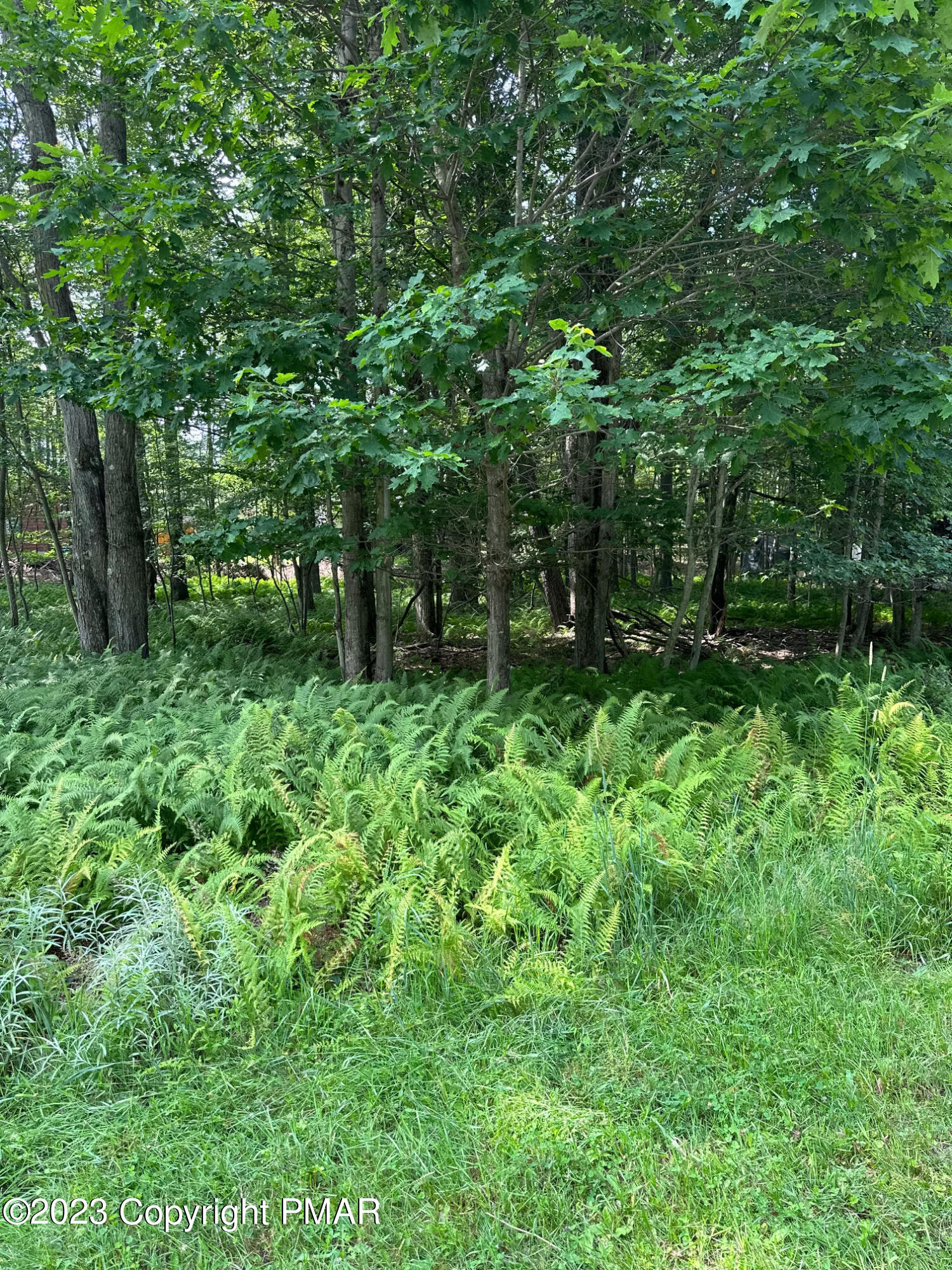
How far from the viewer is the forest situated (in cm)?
210

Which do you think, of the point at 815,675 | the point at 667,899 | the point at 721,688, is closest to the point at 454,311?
the point at 667,899

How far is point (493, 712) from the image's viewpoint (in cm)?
536

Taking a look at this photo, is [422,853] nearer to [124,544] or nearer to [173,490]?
[124,544]

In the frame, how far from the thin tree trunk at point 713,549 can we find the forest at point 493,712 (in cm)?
9

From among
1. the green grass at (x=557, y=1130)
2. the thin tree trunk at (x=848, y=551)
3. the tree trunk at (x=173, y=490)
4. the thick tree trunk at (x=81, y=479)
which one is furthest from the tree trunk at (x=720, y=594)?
the green grass at (x=557, y=1130)

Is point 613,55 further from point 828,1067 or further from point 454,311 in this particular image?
point 828,1067

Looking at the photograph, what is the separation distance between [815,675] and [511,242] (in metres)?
5.16

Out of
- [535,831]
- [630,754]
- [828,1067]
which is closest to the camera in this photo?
[828,1067]

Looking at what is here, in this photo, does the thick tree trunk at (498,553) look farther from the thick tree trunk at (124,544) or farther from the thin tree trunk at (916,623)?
the thin tree trunk at (916,623)

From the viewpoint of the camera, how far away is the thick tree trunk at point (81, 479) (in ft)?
28.5

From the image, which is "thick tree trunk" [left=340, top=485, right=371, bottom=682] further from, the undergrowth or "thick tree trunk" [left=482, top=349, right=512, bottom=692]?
the undergrowth

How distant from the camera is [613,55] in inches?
158

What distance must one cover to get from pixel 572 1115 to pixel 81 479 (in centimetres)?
936

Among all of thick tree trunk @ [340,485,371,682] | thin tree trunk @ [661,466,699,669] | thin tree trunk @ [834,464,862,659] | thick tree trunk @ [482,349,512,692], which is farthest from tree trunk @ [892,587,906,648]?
thick tree trunk @ [340,485,371,682]
